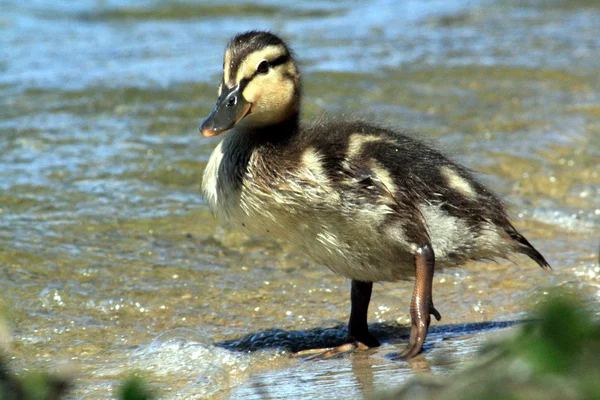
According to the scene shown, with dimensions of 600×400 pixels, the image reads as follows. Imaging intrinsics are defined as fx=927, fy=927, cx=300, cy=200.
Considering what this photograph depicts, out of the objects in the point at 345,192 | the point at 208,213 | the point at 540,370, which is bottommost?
the point at 208,213

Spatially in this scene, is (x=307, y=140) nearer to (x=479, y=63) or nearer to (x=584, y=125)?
(x=584, y=125)

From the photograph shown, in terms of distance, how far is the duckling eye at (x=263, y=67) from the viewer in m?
4.36

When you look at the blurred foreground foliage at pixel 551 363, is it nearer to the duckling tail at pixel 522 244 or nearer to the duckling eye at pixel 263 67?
the duckling tail at pixel 522 244

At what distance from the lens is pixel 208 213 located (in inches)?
252

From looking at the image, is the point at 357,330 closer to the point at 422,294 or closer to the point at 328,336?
the point at 328,336

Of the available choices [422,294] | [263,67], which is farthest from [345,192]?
[263,67]

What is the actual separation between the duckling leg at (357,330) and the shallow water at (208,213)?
0.12 metres

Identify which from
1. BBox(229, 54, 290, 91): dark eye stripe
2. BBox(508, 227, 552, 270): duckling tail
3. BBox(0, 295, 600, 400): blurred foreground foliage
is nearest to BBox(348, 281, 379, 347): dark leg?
BBox(508, 227, 552, 270): duckling tail

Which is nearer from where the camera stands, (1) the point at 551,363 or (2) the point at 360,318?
(1) the point at 551,363

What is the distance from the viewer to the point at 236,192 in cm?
418

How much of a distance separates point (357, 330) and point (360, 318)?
58mm

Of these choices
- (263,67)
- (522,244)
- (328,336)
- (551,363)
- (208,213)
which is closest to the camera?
(551,363)

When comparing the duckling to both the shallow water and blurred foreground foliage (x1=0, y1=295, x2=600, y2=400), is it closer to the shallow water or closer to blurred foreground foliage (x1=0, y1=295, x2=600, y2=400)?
the shallow water

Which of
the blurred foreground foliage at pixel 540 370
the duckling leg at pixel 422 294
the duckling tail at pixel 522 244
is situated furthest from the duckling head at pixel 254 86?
the blurred foreground foliage at pixel 540 370
